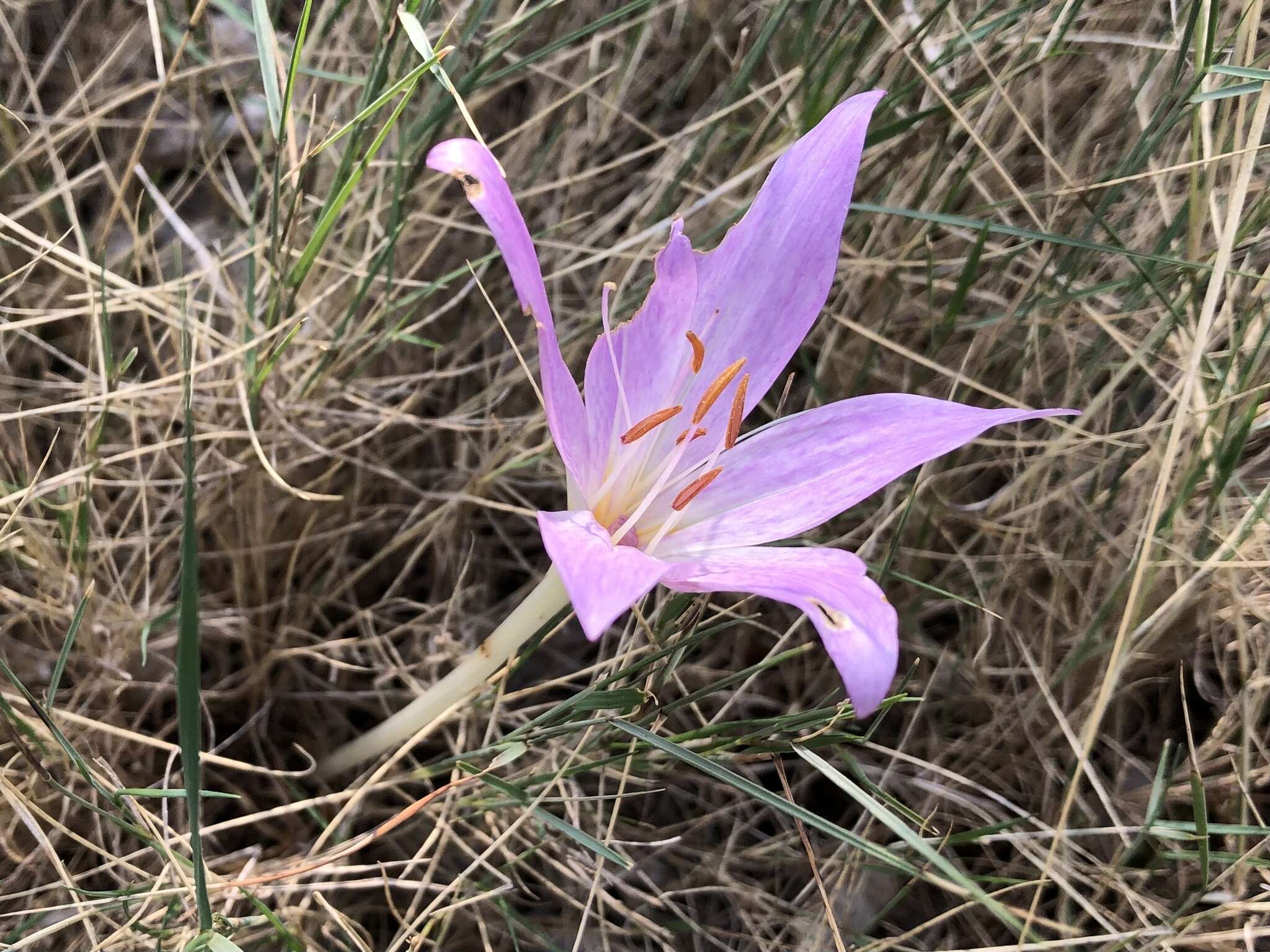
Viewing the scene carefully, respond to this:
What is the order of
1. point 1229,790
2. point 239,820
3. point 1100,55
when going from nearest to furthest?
point 239,820 < point 1229,790 < point 1100,55

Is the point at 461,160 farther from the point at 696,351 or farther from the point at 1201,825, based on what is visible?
the point at 1201,825

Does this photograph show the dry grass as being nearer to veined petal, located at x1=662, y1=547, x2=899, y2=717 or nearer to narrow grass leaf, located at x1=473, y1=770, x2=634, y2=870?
narrow grass leaf, located at x1=473, y1=770, x2=634, y2=870

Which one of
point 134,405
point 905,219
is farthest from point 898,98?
point 134,405

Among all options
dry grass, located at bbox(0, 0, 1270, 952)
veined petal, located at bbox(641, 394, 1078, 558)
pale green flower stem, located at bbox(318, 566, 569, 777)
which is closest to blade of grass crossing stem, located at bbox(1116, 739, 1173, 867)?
dry grass, located at bbox(0, 0, 1270, 952)

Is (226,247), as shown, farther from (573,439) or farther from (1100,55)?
(1100,55)

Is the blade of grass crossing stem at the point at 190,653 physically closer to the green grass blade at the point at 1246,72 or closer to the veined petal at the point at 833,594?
the veined petal at the point at 833,594

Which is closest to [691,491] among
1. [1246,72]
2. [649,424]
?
[649,424]

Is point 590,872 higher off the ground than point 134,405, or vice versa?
point 134,405

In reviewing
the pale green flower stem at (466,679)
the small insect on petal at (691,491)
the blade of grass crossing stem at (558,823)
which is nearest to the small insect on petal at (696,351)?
the small insect on petal at (691,491)
